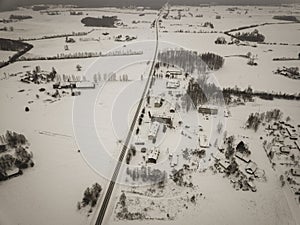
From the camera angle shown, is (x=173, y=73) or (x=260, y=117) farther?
(x=173, y=73)

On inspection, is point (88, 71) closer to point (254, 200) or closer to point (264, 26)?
point (254, 200)

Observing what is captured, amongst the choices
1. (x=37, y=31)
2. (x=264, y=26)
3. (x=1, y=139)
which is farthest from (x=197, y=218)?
(x=264, y=26)

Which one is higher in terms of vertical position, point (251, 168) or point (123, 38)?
point (123, 38)

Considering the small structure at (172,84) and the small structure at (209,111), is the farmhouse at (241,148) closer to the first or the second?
the small structure at (209,111)

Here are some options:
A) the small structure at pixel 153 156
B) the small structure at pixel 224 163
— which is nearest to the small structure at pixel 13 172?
the small structure at pixel 153 156

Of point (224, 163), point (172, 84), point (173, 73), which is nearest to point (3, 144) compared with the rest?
point (224, 163)

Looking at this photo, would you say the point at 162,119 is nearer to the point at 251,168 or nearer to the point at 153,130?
the point at 153,130
